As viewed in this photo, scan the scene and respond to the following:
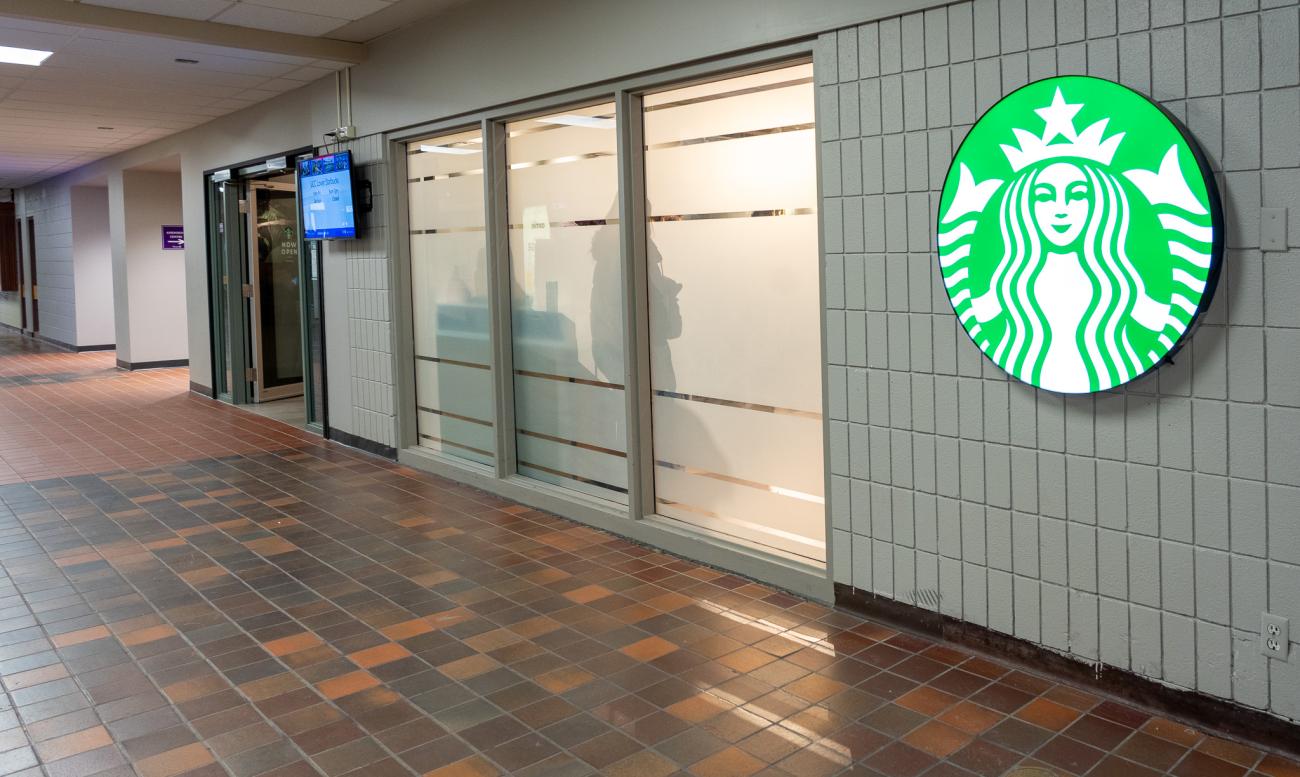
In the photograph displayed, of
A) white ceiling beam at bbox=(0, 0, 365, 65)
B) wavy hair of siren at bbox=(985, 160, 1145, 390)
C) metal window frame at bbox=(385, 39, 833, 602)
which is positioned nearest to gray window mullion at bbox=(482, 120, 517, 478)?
metal window frame at bbox=(385, 39, 833, 602)

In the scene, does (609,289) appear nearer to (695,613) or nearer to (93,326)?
(695,613)

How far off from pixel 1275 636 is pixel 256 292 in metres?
9.44

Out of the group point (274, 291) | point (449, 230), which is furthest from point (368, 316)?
point (274, 291)

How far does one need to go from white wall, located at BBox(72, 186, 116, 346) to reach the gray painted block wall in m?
14.6

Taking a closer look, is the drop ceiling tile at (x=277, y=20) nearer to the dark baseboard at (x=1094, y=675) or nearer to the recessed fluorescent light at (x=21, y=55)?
the recessed fluorescent light at (x=21, y=55)

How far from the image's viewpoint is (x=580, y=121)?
18.0 feet

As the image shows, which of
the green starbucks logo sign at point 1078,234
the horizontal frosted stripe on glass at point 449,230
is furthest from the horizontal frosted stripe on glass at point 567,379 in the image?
the green starbucks logo sign at point 1078,234

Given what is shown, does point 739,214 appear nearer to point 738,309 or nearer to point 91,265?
point 738,309

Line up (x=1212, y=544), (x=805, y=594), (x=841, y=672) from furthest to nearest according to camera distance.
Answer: (x=805, y=594) → (x=841, y=672) → (x=1212, y=544)

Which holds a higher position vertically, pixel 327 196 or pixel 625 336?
pixel 327 196

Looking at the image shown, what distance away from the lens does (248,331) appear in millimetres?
10344

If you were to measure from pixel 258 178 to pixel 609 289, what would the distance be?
5786 millimetres

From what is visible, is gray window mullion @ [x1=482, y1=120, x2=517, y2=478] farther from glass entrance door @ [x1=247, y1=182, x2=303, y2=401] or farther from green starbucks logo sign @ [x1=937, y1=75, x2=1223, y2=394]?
glass entrance door @ [x1=247, y1=182, x2=303, y2=401]

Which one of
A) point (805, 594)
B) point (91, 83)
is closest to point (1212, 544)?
point (805, 594)
